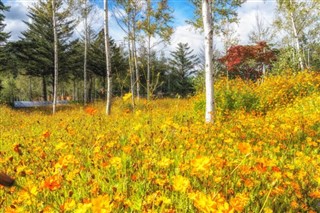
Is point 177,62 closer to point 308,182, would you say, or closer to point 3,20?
point 3,20

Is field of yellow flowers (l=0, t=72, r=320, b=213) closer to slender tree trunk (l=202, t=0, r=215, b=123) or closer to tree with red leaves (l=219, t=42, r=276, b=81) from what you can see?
slender tree trunk (l=202, t=0, r=215, b=123)

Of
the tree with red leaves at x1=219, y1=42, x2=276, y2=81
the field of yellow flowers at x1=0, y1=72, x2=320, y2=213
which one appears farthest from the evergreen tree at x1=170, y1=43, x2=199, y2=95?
the field of yellow flowers at x1=0, y1=72, x2=320, y2=213

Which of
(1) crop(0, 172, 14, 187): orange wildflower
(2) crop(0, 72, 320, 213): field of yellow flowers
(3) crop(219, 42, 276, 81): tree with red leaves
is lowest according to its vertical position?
(2) crop(0, 72, 320, 213): field of yellow flowers

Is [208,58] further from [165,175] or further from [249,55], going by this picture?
[249,55]

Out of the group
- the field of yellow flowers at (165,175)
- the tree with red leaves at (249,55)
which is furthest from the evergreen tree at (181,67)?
the field of yellow flowers at (165,175)

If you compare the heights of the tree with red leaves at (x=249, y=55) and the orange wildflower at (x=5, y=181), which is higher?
the tree with red leaves at (x=249, y=55)

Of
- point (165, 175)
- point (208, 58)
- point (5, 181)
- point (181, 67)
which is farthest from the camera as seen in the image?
point (181, 67)

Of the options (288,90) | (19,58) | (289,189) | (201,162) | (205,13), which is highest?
(19,58)

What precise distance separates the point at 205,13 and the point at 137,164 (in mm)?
5526

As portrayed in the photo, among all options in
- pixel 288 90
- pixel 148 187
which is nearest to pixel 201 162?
pixel 148 187

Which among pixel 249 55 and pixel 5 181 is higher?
pixel 249 55

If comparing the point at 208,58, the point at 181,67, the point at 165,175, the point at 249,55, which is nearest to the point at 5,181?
the point at 165,175

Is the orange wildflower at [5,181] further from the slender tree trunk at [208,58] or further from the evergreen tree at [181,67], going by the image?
the evergreen tree at [181,67]

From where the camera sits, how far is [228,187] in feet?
8.48
